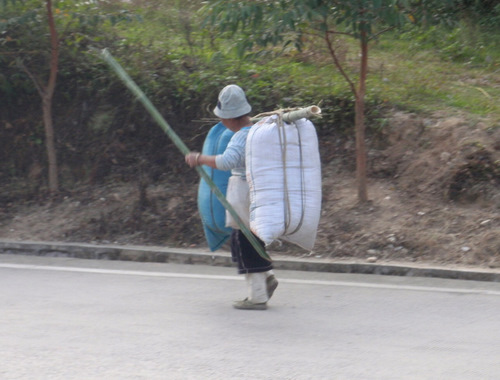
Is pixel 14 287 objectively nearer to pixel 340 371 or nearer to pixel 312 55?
pixel 340 371

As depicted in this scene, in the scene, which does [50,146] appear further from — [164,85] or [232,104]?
[232,104]

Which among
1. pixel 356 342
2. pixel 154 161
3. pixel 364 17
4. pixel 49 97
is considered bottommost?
pixel 356 342

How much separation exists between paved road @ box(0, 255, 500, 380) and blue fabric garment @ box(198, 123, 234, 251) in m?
0.63

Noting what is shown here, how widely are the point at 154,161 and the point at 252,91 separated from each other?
160 centimetres

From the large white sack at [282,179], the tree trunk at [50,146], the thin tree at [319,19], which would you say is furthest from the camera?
the tree trunk at [50,146]

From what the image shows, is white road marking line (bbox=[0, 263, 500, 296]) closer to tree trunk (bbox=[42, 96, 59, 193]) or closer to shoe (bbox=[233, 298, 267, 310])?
shoe (bbox=[233, 298, 267, 310])

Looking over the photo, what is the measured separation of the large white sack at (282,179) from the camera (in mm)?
5879

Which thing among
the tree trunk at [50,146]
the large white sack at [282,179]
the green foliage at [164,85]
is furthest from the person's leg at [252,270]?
the tree trunk at [50,146]

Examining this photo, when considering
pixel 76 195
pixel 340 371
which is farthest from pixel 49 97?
pixel 340 371

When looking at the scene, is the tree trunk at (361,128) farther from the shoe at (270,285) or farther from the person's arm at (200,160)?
the person's arm at (200,160)

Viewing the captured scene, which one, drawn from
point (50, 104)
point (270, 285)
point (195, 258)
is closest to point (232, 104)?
point (270, 285)

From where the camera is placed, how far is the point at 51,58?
34.3 feet

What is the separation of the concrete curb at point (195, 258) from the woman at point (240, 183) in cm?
171

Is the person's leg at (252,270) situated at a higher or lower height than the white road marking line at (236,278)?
higher
